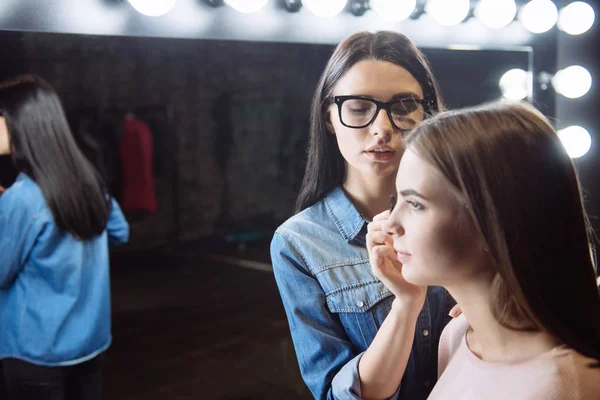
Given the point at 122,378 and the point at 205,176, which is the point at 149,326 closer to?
the point at 122,378

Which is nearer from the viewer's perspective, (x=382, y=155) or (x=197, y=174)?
(x=382, y=155)

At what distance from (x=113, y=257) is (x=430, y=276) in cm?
250

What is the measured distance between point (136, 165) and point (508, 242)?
8.73ft

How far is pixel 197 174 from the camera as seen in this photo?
3.67 m

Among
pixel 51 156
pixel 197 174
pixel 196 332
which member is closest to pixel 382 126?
pixel 51 156

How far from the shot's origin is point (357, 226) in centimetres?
66

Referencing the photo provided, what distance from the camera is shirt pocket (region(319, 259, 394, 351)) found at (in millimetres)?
634

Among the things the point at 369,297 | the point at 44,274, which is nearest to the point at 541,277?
the point at 369,297

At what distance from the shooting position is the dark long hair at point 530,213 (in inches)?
17.8

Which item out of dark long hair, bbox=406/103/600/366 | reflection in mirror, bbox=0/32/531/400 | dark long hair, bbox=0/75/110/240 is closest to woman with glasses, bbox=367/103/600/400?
dark long hair, bbox=406/103/600/366

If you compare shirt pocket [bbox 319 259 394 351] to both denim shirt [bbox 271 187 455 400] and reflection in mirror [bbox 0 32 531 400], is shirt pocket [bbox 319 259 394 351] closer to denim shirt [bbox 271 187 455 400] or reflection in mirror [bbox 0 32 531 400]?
denim shirt [bbox 271 187 455 400]

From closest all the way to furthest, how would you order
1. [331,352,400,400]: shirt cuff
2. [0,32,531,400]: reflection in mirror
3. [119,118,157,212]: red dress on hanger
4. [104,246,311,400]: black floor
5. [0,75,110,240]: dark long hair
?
[331,352,400,400]: shirt cuff < [0,75,110,240]: dark long hair < [0,32,531,400]: reflection in mirror < [104,246,311,400]: black floor < [119,118,157,212]: red dress on hanger

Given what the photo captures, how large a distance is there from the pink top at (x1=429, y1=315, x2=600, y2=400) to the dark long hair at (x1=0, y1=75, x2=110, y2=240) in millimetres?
697

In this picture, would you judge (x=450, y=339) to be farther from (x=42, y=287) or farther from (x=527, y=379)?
(x=42, y=287)
